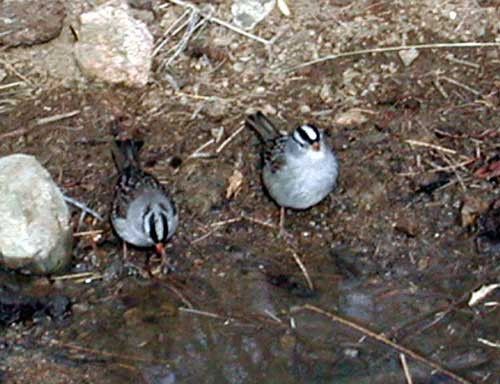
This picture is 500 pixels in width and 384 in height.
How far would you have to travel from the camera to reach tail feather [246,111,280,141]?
352 inches

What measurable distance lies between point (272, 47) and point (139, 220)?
207cm

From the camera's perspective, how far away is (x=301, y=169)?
27.4ft

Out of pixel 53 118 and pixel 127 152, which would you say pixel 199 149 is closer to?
pixel 127 152

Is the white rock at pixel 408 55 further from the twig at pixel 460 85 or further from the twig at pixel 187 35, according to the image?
the twig at pixel 187 35

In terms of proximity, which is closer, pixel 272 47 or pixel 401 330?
pixel 401 330

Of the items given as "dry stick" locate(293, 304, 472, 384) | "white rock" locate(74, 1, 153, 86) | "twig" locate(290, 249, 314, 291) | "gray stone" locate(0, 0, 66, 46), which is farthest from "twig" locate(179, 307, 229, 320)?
"gray stone" locate(0, 0, 66, 46)

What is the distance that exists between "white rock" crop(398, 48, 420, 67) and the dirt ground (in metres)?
0.03

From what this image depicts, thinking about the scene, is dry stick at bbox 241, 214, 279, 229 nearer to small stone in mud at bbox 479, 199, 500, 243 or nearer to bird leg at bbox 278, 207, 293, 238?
bird leg at bbox 278, 207, 293, 238

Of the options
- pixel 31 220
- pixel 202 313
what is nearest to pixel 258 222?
pixel 202 313

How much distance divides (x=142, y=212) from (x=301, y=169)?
107cm

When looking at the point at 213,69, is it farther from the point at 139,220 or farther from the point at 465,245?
the point at 465,245

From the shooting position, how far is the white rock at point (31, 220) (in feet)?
26.4

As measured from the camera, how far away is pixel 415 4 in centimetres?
979

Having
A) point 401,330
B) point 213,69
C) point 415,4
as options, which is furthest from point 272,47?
point 401,330
